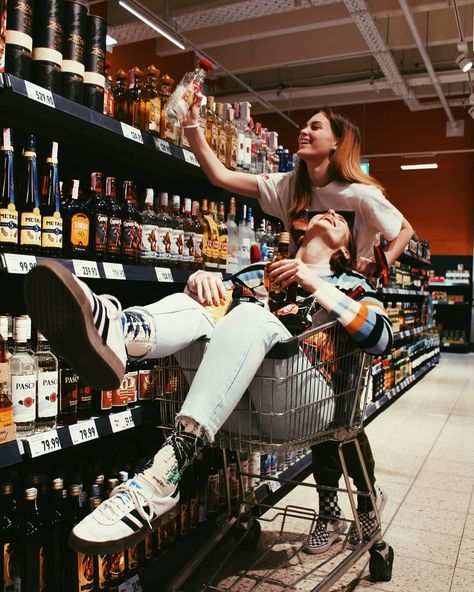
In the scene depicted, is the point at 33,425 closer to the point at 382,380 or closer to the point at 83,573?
the point at 83,573

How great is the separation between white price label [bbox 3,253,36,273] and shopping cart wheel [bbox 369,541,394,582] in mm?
1657

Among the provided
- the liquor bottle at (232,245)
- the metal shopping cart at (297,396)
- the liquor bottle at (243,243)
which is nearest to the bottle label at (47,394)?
the metal shopping cart at (297,396)

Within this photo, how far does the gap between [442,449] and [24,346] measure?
11.6 ft

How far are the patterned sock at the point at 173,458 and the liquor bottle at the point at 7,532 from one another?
614mm

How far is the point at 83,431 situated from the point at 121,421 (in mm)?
205

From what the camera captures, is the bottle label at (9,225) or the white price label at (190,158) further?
the white price label at (190,158)

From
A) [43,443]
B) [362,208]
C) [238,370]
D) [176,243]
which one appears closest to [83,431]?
[43,443]

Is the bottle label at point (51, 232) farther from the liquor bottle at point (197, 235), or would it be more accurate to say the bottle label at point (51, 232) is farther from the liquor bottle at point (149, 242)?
the liquor bottle at point (197, 235)

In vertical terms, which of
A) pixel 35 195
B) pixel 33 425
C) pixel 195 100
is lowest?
pixel 33 425

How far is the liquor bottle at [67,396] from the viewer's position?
6.39 feet

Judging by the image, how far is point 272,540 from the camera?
8.70 ft

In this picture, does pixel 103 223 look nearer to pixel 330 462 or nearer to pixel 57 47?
pixel 57 47

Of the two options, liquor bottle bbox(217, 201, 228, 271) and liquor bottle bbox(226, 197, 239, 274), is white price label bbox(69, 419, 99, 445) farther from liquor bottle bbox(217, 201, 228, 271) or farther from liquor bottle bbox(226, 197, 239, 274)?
liquor bottle bbox(226, 197, 239, 274)

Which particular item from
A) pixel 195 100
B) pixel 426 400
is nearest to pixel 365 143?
pixel 426 400
